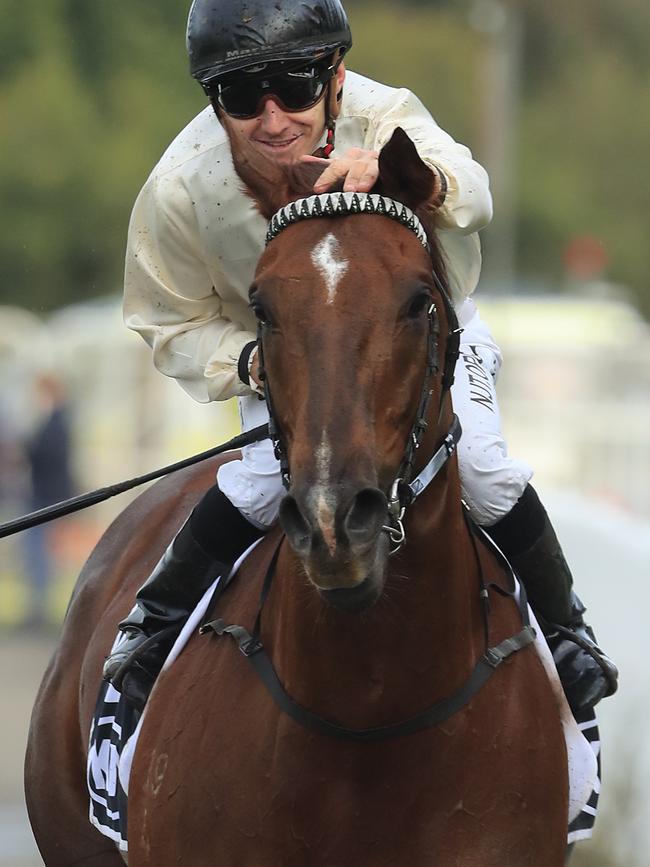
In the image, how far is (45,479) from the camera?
16859mm

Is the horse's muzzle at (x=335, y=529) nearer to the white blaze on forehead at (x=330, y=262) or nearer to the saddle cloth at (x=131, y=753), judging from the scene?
the white blaze on forehead at (x=330, y=262)

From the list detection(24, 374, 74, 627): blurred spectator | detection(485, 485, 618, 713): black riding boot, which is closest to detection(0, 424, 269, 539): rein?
detection(485, 485, 618, 713): black riding boot

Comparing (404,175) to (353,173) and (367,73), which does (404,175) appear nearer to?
(353,173)

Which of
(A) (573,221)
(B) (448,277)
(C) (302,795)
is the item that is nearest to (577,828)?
(C) (302,795)

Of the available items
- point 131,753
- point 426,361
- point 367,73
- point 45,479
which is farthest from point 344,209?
point 367,73

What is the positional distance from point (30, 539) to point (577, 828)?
40.7 feet

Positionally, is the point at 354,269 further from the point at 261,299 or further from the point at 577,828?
the point at 577,828

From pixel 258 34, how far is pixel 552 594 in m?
1.72

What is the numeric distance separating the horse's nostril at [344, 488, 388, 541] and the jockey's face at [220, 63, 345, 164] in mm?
1287

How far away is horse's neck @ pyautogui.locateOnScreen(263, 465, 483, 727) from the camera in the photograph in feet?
13.1

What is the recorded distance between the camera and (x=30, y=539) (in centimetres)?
1670

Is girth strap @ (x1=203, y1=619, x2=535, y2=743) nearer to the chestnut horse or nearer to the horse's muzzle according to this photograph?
the chestnut horse

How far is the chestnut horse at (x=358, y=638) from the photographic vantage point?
3.54 meters

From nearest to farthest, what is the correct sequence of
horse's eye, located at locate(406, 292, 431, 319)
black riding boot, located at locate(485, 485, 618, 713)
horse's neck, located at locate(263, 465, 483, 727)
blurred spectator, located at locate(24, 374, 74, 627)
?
horse's eye, located at locate(406, 292, 431, 319)
horse's neck, located at locate(263, 465, 483, 727)
black riding boot, located at locate(485, 485, 618, 713)
blurred spectator, located at locate(24, 374, 74, 627)
